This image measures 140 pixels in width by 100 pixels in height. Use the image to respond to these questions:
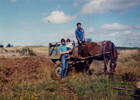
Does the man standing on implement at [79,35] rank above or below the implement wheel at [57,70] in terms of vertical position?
above

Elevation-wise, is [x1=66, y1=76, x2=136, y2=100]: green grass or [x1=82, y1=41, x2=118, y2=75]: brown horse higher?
[x1=82, y1=41, x2=118, y2=75]: brown horse

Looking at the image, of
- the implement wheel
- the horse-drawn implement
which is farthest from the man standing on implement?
the implement wheel

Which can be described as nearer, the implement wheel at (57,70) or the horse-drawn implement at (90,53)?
the horse-drawn implement at (90,53)

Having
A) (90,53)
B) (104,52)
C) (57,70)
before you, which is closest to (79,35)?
(90,53)

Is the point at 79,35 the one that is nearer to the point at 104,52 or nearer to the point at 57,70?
the point at 104,52

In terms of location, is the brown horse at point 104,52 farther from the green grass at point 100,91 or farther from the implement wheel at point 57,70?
the implement wheel at point 57,70

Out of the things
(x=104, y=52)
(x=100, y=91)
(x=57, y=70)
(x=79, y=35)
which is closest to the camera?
(x=100, y=91)

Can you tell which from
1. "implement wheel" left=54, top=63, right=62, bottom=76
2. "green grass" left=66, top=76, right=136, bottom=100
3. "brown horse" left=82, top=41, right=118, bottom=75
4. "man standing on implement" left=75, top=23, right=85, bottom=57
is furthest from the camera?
"man standing on implement" left=75, top=23, right=85, bottom=57

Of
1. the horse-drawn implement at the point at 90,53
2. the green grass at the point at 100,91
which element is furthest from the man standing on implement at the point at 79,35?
the green grass at the point at 100,91

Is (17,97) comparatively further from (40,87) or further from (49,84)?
(49,84)

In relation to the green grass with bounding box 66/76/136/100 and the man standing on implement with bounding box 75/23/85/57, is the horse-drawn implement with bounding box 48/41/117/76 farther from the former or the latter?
the green grass with bounding box 66/76/136/100

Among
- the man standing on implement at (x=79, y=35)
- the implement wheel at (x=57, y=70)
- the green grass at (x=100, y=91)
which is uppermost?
the man standing on implement at (x=79, y=35)

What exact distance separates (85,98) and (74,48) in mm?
3400

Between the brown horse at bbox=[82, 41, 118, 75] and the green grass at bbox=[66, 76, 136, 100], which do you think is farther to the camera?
the brown horse at bbox=[82, 41, 118, 75]
